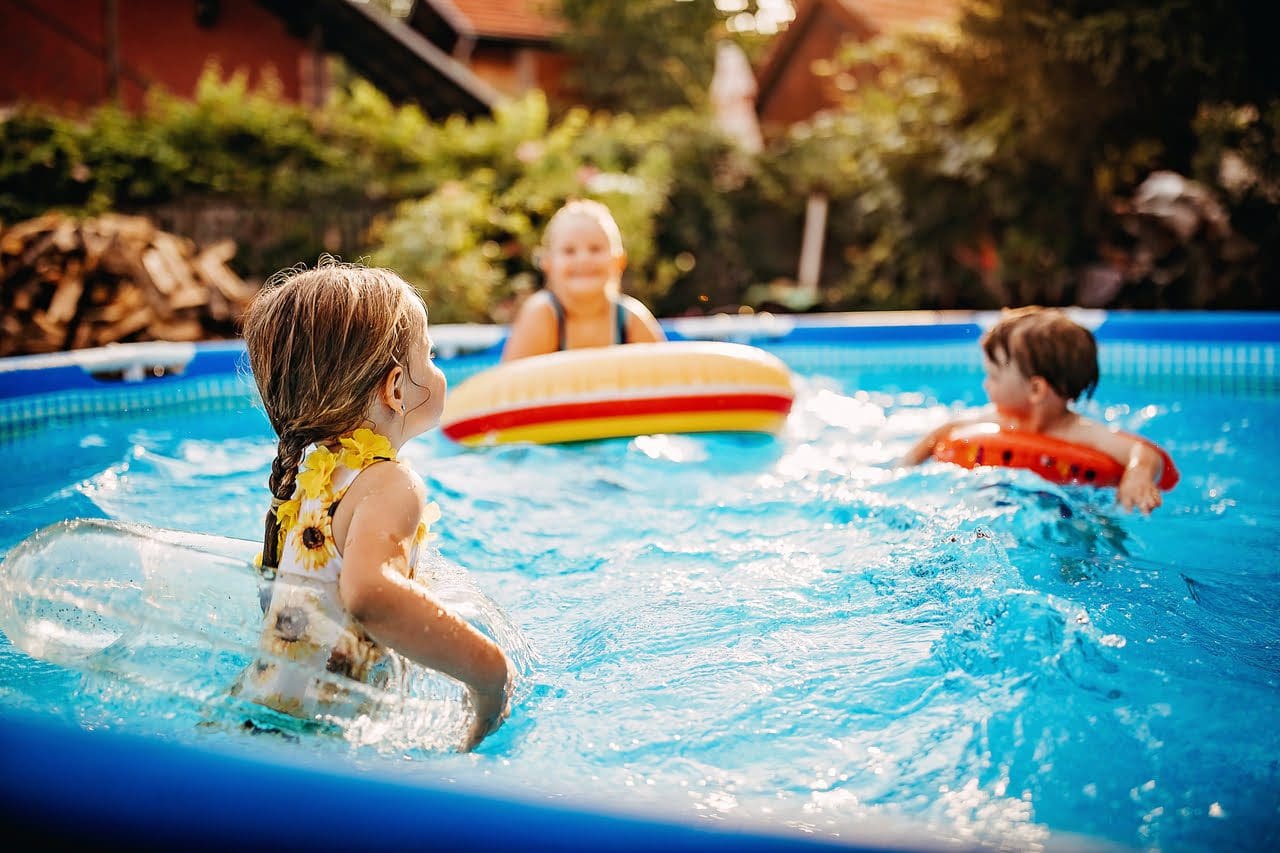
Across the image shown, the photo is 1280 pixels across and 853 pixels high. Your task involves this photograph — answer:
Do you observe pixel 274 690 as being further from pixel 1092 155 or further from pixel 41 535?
pixel 1092 155

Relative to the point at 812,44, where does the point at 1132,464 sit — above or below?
below

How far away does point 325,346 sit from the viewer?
72.5 inches

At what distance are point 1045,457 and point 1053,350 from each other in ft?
1.16

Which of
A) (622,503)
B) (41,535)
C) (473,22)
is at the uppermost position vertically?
(473,22)

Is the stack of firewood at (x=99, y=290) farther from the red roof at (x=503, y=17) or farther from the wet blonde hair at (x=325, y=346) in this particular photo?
the red roof at (x=503, y=17)

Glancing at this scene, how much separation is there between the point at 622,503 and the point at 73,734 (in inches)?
115

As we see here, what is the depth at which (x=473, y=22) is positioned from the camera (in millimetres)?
19594

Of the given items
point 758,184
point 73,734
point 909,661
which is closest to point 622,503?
point 909,661

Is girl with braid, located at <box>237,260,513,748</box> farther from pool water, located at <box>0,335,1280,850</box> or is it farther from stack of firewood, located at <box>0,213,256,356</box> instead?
stack of firewood, located at <box>0,213,256,356</box>

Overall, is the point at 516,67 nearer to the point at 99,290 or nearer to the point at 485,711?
the point at 99,290

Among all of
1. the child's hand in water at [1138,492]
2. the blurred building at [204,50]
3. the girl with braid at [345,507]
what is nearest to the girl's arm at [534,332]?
the child's hand in water at [1138,492]

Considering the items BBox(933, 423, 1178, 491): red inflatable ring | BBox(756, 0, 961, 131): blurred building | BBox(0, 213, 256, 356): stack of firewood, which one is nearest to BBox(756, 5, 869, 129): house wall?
BBox(756, 0, 961, 131): blurred building

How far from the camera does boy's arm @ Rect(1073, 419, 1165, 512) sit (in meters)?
3.16

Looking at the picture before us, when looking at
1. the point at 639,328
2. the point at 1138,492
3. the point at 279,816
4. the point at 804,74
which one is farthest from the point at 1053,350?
the point at 804,74
